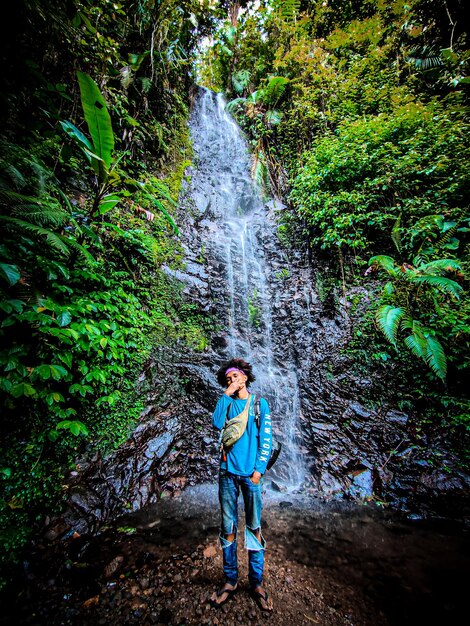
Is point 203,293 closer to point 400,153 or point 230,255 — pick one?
point 230,255

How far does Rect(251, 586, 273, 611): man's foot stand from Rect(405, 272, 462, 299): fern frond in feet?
16.2

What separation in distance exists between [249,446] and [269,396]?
3584 millimetres

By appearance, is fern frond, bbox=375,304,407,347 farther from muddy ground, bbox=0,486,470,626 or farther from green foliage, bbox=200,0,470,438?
muddy ground, bbox=0,486,470,626

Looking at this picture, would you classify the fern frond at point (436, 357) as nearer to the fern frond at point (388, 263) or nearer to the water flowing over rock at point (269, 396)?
the water flowing over rock at point (269, 396)

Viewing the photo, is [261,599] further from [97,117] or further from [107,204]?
[97,117]

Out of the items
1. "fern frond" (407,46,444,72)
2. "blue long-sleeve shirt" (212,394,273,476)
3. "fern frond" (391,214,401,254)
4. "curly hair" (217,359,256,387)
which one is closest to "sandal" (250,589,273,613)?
"blue long-sleeve shirt" (212,394,273,476)

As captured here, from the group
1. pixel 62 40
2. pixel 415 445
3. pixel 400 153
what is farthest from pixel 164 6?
pixel 415 445

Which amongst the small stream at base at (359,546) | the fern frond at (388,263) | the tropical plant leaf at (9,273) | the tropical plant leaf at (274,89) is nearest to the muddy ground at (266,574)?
the small stream at base at (359,546)

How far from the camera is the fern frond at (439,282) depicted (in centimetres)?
409

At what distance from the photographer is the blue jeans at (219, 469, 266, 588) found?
82.0 inches

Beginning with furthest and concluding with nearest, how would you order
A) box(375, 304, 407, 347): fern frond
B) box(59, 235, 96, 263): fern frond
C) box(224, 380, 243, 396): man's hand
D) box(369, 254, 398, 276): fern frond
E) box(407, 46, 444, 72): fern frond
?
box(407, 46, 444, 72): fern frond
box(369, 254, 398, 276): fern frond
box(375, 304, 407, 347): fern frond
box(59, 235, 96, 263): fern frond
box(224, 380, 243, 396): man's hand

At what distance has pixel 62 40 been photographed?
4203mm

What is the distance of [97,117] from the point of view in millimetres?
3023

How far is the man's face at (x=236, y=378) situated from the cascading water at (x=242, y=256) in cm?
320
